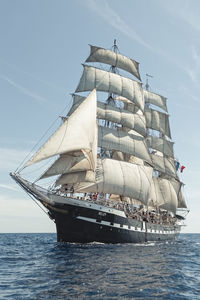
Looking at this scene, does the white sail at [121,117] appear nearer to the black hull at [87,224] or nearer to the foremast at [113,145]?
the foremast at [113,145]

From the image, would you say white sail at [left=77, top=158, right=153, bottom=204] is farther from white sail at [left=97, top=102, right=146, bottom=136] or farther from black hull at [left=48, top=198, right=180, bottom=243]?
white sail at [left=97, top=102, right=146, bottom=136]

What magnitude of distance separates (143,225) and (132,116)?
16.8 meters

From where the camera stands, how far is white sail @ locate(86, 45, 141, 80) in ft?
155

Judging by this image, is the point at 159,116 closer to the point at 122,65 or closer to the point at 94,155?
the point at 122,65

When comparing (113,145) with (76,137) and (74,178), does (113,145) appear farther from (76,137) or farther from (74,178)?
(76,137)

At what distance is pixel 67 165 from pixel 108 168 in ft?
26.0

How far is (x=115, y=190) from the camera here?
37844mm

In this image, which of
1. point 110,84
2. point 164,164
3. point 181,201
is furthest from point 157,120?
point 110,84

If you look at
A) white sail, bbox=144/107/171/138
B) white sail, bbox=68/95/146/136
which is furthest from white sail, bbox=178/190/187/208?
white sail, bbox=68/95/146/136

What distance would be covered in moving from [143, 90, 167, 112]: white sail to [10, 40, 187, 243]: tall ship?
21 centimetres

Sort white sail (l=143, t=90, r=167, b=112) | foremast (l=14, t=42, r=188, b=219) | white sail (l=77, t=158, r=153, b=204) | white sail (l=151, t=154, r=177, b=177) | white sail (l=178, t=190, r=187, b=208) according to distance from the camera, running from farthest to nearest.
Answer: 1. white sail (l=143, t=90, r=167, b=112)
2. white sail (l=178, t=190, r=187, b=208)
3. white sail (l=151, t=154, r=177, b=177)
4. white sail (l=77, t=158, r=153, b=204)
5. foremast (l=14, t=42, r=188, b=219)

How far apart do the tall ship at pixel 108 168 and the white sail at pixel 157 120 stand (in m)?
0.20

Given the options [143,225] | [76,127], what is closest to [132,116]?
[143,225]

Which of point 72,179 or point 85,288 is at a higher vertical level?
point 72,179
